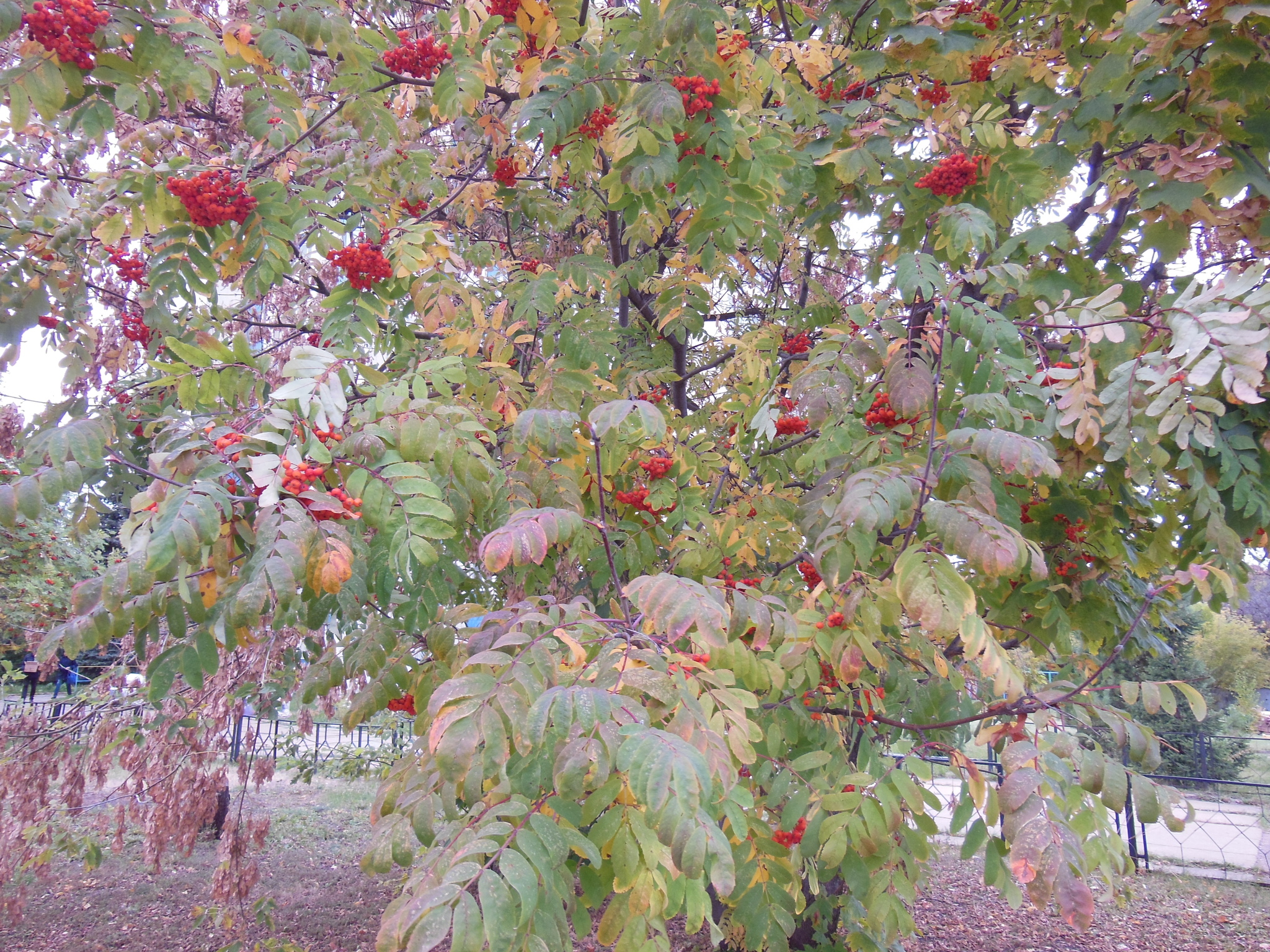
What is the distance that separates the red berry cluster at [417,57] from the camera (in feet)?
11.6

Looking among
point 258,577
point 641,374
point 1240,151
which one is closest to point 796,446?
point 641,374

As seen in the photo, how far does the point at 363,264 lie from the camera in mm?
3172

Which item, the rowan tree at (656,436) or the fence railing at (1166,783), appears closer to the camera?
the rowan tree at (656,436)

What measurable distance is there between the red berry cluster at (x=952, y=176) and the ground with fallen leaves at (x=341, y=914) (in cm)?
476

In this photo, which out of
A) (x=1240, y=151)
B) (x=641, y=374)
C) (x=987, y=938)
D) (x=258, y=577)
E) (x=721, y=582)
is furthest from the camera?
(x=987, y=938)

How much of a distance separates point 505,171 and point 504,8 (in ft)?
3.91

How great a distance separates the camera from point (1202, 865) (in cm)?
929

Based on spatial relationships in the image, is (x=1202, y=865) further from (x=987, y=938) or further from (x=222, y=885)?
(x=222, y=885)

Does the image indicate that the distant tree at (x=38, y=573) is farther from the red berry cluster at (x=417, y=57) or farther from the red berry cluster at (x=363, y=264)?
the red berry cluster at (x=417, y=57)

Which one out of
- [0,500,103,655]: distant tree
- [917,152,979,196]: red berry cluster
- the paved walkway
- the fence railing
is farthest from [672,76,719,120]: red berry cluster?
the paved walkway

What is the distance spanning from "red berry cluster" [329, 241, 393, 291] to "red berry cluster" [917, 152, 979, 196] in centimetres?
254

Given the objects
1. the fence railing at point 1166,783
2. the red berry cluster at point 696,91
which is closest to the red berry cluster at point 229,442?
the red berry cluster at point 696,91

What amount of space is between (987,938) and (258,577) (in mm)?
7659

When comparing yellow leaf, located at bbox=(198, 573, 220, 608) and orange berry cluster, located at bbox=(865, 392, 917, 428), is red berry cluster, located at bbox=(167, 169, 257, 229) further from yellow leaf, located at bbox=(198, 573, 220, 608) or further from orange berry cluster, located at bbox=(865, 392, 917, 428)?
orange berry cluster, located at bbox=(865, 392, 917, 428)
